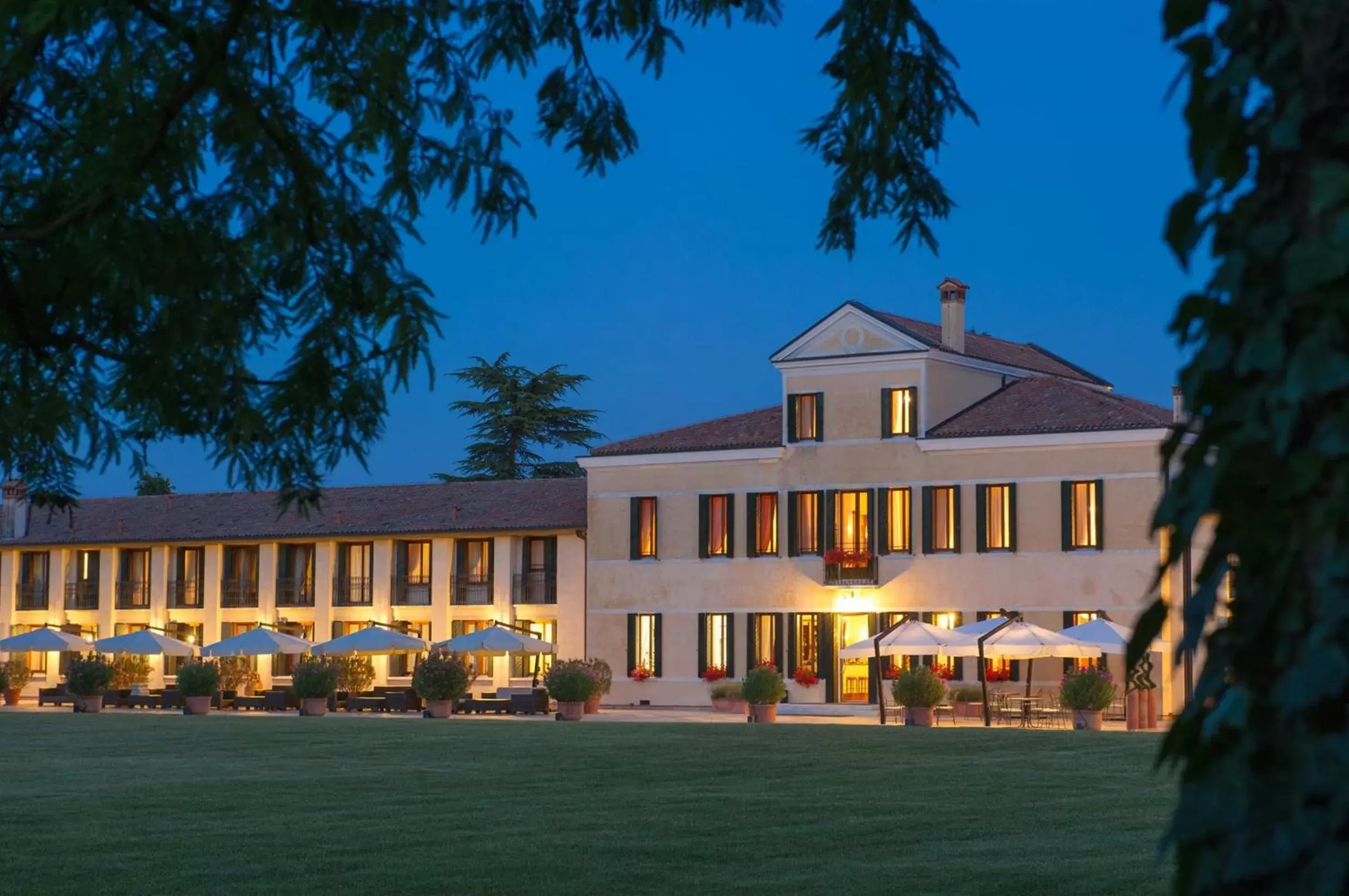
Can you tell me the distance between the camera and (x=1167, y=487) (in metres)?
2.73

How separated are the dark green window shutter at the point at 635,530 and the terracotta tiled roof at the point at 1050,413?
28.7 feet

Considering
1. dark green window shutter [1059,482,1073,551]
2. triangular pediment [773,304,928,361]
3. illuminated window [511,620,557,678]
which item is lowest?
illuminated window [511,620,557,678]

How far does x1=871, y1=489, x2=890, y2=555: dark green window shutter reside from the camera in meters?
47.0

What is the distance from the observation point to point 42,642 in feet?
172

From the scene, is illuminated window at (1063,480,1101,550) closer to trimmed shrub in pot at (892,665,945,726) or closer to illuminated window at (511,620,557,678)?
trimmed shrub in pot at (892,665,945,726)

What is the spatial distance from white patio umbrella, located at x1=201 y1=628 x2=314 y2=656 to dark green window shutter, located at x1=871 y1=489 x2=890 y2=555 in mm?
15335

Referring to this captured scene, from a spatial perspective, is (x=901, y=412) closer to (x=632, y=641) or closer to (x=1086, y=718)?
(x=632, y=641)

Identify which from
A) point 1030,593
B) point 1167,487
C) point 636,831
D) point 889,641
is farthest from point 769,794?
point 1030,593

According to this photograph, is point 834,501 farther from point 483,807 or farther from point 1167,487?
point 1167,487

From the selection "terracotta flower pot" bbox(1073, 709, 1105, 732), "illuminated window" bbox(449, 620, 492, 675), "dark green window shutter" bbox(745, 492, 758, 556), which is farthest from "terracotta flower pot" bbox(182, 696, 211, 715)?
"terracotta flower pot" bbox(1073, 709, 1105, 732)

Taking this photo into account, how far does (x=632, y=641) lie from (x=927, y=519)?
9.21 metres

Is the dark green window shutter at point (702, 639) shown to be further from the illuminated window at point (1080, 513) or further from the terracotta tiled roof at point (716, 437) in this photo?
the illuminated window at point (1080, 513)

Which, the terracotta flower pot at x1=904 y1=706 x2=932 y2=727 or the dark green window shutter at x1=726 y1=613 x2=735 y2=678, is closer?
the terracotta flower pot at x1=904 y1=706 x2=932 y2=727

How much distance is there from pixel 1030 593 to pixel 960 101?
38266 millimetres
